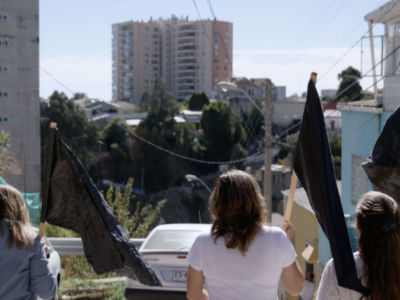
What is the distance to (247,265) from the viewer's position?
8.18ft

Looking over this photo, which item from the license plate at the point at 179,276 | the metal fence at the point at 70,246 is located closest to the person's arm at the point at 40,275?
the license plate at the point at 179,276

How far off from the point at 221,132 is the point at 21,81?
29.8 metres

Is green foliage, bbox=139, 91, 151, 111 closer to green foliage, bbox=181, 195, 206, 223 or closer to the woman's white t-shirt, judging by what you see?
green foliage, bbox=181, 195, 206, 223

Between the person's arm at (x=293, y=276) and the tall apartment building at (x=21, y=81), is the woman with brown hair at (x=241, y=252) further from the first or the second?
the tall apartment building at (x=21, y=81)

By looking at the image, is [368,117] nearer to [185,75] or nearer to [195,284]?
[195,284]

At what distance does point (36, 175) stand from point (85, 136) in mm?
18033

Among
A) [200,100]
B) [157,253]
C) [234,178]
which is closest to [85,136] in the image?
[200,100]

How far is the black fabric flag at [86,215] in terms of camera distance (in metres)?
3.30

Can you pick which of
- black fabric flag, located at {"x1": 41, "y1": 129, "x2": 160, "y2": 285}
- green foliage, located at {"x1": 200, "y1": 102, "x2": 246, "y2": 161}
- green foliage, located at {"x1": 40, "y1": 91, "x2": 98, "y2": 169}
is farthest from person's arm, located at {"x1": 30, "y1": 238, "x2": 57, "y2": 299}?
green foliage, located at {"x1": 200, "y1": 102, "x2": 246, "y2": 161}

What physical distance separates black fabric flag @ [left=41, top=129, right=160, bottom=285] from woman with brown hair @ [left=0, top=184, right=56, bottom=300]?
0.52 meters

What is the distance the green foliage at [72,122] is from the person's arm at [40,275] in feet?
124

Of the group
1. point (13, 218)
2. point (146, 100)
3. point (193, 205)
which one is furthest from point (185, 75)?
point (13, 218)

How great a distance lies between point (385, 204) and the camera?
229cm

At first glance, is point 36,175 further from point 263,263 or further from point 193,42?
point 193,42
